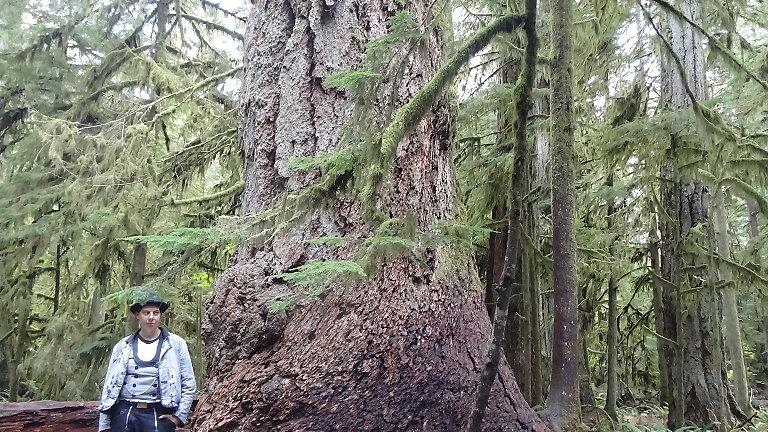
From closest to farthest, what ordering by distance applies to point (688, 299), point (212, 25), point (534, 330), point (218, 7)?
1. point (688, 299)
2. point (534, 330)
3. point (212, 25)
4. point (218, 7)

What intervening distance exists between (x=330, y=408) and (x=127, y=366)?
2.01 metres

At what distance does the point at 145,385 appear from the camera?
12.5 ft

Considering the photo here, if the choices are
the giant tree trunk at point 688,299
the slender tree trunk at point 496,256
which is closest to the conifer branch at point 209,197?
the slender tree trunk at point 496,256

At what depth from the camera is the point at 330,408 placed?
8.28 ft

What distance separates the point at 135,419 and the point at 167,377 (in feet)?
1.12

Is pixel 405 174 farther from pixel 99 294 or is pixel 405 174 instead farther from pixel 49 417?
pixel 99 294

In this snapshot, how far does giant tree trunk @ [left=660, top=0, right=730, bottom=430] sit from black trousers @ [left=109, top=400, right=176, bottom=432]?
4.51 m

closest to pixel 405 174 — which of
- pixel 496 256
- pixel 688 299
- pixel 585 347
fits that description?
pixel 496 256

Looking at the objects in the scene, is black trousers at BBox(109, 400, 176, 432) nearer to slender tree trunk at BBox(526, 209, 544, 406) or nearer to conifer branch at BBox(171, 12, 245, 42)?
slender tree trunk at BBox(526, 209, 544, 406)

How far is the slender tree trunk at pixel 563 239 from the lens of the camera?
117 inches

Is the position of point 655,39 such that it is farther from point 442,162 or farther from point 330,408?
point 330,408

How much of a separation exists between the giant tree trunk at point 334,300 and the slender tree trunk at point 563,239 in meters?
0.24

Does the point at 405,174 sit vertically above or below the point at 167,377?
above

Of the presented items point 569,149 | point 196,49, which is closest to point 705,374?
point 569,149
